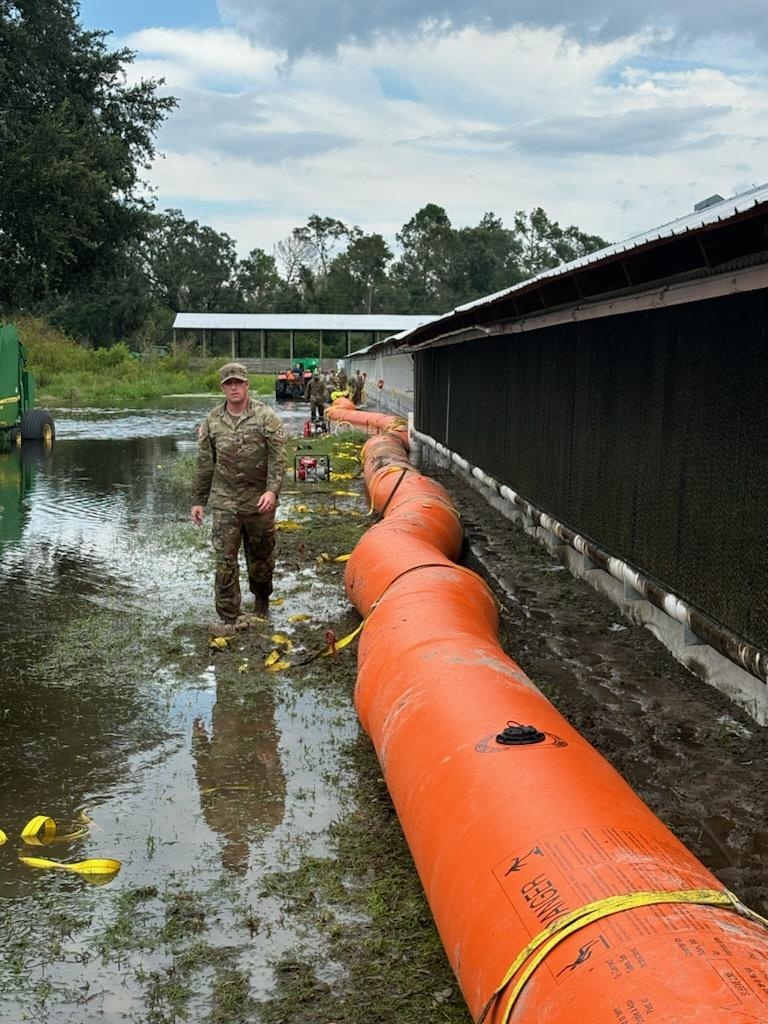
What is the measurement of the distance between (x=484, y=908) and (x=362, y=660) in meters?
2.67

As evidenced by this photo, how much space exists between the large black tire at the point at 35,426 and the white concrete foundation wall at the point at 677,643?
14226 millimetres

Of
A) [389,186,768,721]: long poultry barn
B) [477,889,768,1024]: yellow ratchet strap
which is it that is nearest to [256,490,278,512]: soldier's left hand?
[389,186,768,721]: long poultry barn

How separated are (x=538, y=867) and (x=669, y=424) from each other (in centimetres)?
426

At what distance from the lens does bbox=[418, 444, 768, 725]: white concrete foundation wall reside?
5.75 m

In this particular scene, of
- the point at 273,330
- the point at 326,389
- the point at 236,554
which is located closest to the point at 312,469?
the point at 236,554

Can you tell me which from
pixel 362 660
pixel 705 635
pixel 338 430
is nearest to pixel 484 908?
pixel 362 660

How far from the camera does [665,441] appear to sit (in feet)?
22.0

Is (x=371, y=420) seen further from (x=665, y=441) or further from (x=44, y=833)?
(x=44, y=833)

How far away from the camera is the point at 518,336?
11.5 m

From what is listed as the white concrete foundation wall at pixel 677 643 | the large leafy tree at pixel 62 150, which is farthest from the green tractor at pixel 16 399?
the white concrete foundation wall at pixel 677 643

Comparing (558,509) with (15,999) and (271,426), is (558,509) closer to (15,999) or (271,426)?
(271,426)

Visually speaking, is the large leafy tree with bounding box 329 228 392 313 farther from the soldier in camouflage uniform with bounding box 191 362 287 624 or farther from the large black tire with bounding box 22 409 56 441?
the soldier in camouflage uniform with bounding box 191 362 287 624

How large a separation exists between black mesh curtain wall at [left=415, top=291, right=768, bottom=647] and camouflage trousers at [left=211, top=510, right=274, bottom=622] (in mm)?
2659

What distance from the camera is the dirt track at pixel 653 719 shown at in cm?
445
